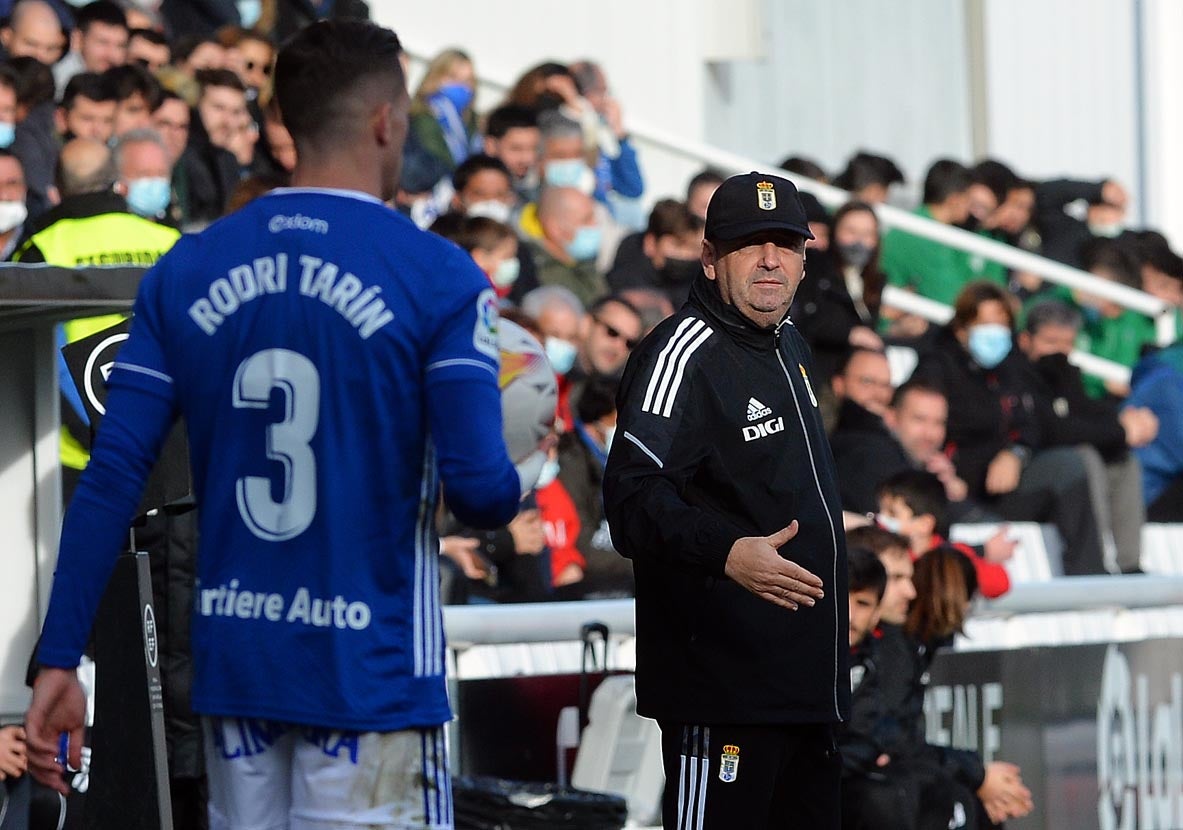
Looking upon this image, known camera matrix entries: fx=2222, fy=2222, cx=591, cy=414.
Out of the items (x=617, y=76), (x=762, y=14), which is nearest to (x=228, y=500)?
(x=617, y=76)

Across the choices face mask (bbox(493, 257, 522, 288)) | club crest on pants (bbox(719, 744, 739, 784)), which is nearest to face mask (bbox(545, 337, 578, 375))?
face mask (bbox(493, 257, 522, 288))

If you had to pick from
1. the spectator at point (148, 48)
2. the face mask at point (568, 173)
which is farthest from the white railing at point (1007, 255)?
the spectator at point (148, 48)

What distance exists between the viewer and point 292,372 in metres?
3.43

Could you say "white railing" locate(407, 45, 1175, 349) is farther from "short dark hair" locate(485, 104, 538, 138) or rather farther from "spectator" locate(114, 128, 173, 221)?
"spectator" locate(114, 128, 173, 221)

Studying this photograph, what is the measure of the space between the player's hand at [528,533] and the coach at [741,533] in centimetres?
316

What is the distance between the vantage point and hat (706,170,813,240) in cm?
483

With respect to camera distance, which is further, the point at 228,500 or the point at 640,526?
the point at 640,526

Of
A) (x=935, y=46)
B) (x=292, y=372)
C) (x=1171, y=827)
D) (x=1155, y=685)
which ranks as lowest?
(x=1171, y=827)

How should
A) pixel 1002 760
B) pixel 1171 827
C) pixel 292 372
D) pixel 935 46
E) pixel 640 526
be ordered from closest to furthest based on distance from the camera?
pixel 292 372
pixel 640 526
pixel 1002 760
pixel 1171 827
pixel 935 46

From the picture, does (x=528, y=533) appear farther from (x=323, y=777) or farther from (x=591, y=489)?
(x=323, y=777)

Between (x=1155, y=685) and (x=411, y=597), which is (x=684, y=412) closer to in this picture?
(x=411, y=597)

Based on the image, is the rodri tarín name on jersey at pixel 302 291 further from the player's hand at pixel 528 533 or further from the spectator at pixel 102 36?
the spectator at pixel 102 36

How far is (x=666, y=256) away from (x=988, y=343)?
1.72 m

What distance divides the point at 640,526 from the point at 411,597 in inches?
46.8
